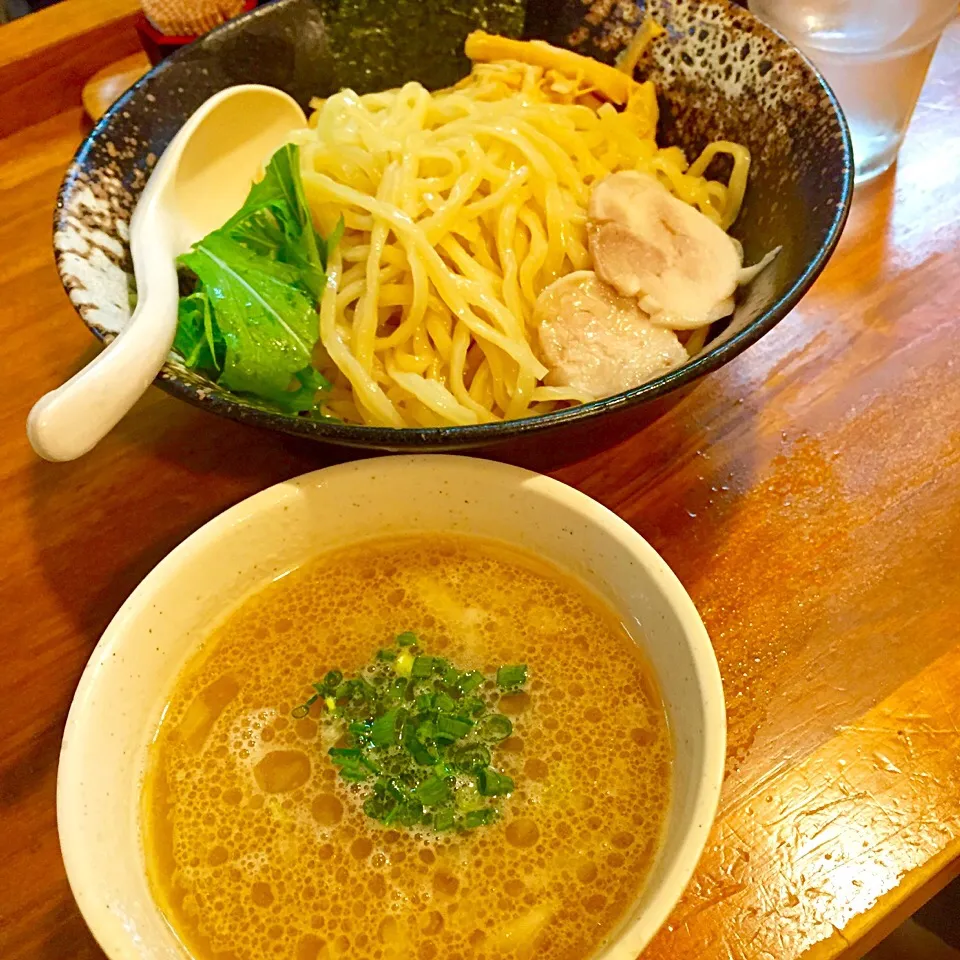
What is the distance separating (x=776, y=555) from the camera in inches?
45.1

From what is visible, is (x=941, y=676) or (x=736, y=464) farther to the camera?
(x=736, y=464)

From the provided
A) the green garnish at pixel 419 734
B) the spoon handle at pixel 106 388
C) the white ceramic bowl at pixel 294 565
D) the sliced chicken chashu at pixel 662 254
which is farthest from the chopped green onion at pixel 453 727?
the sliced chicken chashu at pixel 662 254

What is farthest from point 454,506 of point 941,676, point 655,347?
point 941,676

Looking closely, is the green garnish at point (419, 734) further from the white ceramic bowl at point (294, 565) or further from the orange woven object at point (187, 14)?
the orange woven object at point (187, 14)

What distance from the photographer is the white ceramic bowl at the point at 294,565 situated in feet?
2.34

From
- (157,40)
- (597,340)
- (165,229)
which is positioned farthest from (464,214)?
(157,40)

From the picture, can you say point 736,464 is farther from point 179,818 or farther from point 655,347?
point 179,818

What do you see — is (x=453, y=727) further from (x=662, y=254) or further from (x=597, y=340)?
(x=662, y=254)

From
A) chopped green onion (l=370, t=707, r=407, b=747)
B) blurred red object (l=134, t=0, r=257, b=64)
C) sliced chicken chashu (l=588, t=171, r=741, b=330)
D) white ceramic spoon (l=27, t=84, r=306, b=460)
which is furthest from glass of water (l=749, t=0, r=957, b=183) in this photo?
chopped green onion (l=370, t=707, r=407, b=747)

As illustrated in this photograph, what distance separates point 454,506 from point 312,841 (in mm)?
371

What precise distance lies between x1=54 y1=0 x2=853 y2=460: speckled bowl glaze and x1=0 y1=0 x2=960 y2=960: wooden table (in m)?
0.19

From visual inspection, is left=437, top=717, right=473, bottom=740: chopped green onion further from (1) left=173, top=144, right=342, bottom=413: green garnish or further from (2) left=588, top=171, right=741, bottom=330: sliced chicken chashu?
(2) left=588, top=171, right=741, bottom=330: sliced chicken chashu

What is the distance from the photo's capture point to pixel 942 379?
1.32 metres

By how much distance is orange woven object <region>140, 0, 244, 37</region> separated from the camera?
163 centimetres
